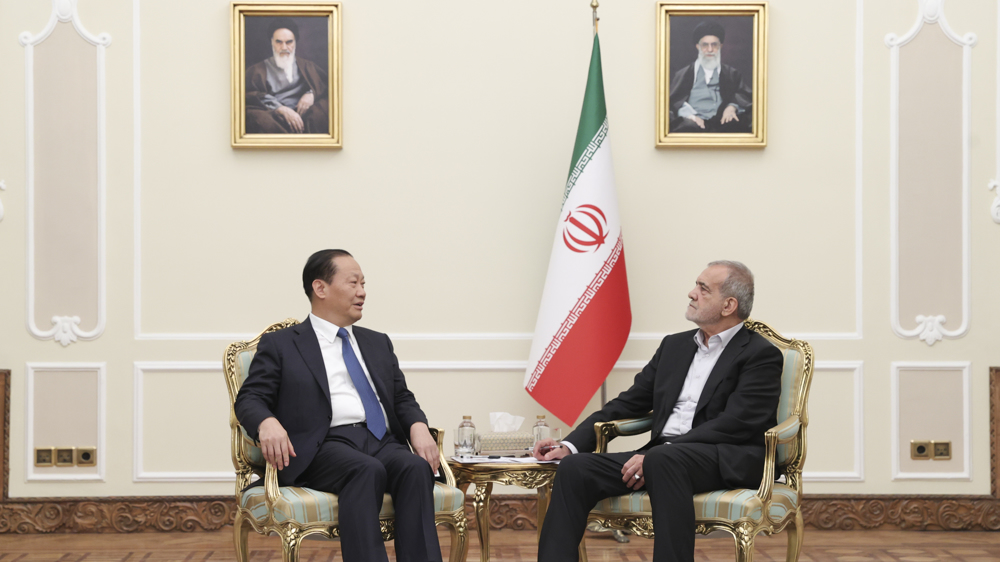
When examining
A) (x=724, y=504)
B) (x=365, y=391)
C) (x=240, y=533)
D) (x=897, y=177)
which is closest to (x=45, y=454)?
(x=240, y=533)

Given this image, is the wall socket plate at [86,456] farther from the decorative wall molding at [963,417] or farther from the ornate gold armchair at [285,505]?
the decorative wall molding at [963,417]

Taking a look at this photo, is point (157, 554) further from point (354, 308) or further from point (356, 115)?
point (356, 115)

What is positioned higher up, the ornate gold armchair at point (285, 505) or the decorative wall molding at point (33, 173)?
the decorative wall molding at point (33, 173)

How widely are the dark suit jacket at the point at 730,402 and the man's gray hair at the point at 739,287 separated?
0.27ft

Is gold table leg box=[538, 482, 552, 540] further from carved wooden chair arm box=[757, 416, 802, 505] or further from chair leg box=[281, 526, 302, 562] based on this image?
chair leg box=[281, 526, 302, 562]

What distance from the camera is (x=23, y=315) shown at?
167 inches

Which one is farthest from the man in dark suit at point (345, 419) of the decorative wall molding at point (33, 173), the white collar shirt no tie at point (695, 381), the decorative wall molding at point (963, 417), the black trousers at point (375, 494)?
the decorative wall molding at point (963, 417)

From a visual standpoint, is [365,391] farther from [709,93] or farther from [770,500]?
[709,93]

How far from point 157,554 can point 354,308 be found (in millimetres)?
1744

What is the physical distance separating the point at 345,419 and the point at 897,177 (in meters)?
3.06

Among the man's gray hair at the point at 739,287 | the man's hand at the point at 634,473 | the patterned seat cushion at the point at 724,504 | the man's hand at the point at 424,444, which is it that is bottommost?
the patterned seat cushion at the point at 724,504

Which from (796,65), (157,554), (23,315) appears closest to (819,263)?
(796,65)

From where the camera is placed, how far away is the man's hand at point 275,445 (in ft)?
8.80

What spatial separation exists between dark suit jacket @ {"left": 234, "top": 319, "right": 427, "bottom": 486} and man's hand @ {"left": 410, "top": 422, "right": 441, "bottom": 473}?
7 centimetres
